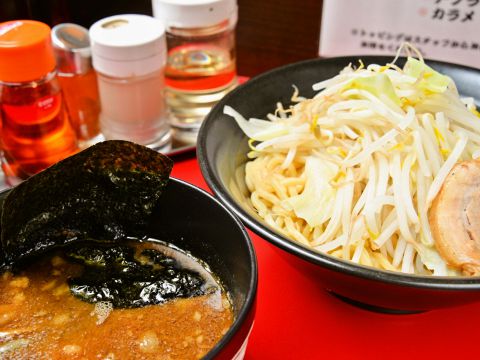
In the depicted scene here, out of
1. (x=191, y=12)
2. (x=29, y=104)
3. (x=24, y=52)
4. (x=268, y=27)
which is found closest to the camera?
(x=24, y=52)

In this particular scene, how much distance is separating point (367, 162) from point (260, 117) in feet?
1.30

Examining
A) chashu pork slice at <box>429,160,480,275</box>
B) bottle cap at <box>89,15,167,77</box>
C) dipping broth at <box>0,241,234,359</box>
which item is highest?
bottle cap at <box>89,15,167,77</box>

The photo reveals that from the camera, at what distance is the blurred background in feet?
8.87

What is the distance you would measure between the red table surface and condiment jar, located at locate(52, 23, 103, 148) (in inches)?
38.5

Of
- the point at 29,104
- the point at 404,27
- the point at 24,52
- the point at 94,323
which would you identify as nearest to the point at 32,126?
the point at 29,104

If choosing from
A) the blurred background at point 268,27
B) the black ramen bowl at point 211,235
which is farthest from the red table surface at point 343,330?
the blurred background at point 268,27

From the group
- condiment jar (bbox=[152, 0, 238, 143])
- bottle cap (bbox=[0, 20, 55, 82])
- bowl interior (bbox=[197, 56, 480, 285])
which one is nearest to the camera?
bowl interior (bbox=[197, 56, 480, 285])

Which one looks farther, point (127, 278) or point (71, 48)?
point (71, 48)

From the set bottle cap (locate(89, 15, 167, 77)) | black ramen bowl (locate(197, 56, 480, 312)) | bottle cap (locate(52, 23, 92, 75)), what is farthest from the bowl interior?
bottle cap (locate(52, 23, 92, 75))

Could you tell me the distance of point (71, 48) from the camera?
1.96m

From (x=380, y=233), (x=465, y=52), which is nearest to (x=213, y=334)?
(x=380, y=233)

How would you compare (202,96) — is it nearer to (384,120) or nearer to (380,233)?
(384,120)

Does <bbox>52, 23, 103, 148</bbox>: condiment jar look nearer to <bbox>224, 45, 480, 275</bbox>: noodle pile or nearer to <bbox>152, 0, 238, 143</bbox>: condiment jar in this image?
<bbox>152, 0, 238, 143</bbox>: condiment jar

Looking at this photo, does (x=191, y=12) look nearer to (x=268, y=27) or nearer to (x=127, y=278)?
(x=127, y=278)
